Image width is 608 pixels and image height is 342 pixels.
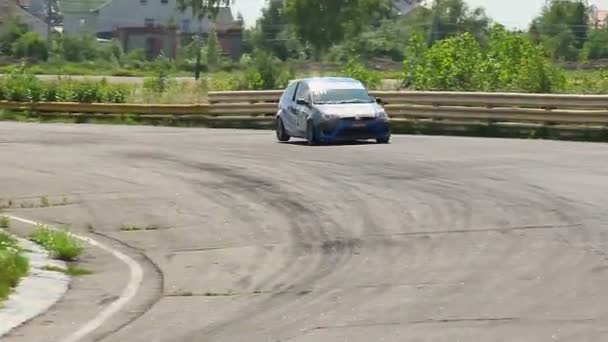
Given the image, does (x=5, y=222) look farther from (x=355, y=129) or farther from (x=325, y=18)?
(x=325, y=18)

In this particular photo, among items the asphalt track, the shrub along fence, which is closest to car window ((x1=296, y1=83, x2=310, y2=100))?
the asphalt track

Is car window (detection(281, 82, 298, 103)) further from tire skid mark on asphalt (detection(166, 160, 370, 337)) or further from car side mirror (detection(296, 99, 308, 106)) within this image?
tire skid mark on asphalt (detection(166, 160, 370, 337))

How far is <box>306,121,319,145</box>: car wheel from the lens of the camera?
28100mm

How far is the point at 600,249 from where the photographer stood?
12617 millimetres

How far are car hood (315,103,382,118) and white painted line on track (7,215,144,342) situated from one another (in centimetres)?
1294

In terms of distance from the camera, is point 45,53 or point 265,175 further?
point 45,53

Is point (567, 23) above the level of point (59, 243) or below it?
below

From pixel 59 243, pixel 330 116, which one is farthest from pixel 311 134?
pixel 59 243

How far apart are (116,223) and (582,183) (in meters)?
6.15

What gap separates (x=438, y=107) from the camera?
31.5 meters

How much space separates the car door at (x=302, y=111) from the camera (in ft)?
94.1

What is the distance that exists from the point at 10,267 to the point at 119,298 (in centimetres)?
137

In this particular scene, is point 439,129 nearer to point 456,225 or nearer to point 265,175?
point 265,175

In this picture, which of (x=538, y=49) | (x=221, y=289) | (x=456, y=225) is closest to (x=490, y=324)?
(x=221, y=289)
